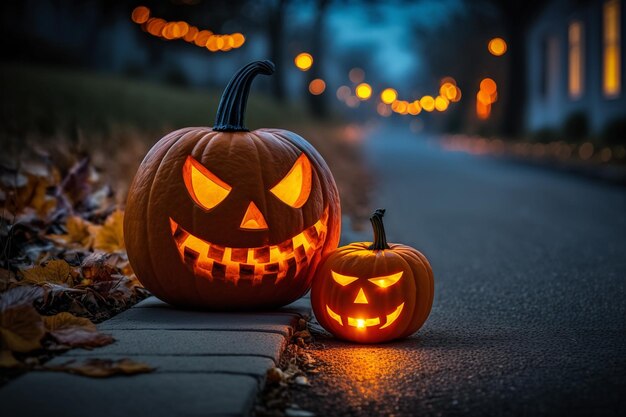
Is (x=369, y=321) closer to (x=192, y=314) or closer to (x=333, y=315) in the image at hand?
(x=333, y=315)

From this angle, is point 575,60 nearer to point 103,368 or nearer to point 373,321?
point 373,321

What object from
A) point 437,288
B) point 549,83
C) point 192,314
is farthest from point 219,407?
point 549,83

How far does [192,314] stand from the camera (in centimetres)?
358

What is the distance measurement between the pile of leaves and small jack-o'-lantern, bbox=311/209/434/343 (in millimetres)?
1120

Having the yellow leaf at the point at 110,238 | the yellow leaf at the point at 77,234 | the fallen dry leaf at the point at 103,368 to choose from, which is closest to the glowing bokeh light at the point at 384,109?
the yellow leaf at the point at 77,234

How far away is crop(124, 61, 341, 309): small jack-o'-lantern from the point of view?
11.6 ft

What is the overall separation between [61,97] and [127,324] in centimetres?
854

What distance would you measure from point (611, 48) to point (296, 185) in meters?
20.1

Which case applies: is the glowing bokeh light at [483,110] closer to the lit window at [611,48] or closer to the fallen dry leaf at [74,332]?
the lit window at [611,48]

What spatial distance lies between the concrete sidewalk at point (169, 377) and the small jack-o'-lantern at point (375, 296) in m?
0.27

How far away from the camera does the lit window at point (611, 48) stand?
2069 centimetres

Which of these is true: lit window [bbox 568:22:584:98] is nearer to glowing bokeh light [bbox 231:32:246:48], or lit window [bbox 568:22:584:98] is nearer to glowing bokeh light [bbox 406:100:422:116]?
glowing bokeh light [bbox 231:32:246:48]

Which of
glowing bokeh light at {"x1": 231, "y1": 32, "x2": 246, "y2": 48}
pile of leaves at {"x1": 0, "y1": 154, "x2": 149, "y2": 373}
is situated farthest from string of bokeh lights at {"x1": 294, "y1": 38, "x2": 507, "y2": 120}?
pile of leaves at {"x1": 0, "y1": 154, "x2": 149, "y2": 373}

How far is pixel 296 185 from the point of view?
3797mm
